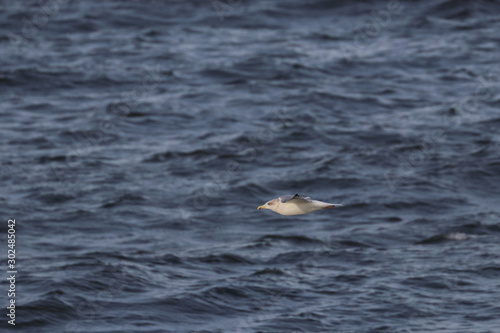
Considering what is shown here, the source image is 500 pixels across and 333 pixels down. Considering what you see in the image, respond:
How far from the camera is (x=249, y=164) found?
32.0m

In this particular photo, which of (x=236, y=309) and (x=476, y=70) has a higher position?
(x=476, y=70)

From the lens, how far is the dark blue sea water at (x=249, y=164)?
952 inches

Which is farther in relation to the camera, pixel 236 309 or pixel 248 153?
pixel 248 153

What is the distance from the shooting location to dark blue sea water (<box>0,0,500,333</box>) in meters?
24.2

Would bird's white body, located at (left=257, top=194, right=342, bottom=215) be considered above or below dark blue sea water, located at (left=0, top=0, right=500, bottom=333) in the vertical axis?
above

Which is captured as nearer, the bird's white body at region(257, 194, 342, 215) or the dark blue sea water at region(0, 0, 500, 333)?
the bird's white body at region(257, 194, 342, 215)

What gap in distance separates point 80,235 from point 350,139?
9.63m

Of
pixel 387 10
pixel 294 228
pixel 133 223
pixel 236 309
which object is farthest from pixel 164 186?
pixel 387 10

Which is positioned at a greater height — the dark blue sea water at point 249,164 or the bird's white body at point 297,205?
the bird's white body at point 297,205

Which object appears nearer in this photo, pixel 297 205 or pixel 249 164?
pixel 297 205

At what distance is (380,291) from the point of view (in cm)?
2436

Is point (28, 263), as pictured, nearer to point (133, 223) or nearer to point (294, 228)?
point (133, 223)

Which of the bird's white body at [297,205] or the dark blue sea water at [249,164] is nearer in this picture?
the bird's white body at [297,205]

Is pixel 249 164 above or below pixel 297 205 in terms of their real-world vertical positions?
below
